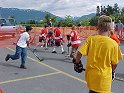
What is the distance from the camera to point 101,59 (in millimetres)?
4059

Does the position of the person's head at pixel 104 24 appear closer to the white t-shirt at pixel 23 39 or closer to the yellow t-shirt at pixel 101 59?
the yellow t-shirt at pixel 101 59

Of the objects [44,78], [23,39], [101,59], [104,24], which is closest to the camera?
[104,24]

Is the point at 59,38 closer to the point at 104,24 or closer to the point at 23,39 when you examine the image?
the point at 23,39

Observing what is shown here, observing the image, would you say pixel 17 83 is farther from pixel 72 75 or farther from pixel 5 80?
pixel 72 75

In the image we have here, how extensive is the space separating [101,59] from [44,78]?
5.33 metres

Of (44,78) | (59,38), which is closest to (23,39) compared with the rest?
(44,78)

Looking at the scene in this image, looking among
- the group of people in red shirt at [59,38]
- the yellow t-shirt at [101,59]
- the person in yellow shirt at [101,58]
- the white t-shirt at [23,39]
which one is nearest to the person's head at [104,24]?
the person in yellow shirt at [101,58]

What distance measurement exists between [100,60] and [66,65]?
7786mm

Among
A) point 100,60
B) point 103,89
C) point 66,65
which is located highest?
point 100,60

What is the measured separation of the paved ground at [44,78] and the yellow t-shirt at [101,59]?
360 centimetres

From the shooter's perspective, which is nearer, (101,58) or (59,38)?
(101,58)

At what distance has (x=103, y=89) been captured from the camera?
160 inches

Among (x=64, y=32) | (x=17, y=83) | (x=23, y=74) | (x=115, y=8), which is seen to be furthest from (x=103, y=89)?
(x=115, y=8)

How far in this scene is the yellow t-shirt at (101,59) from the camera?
4035 millimetres
